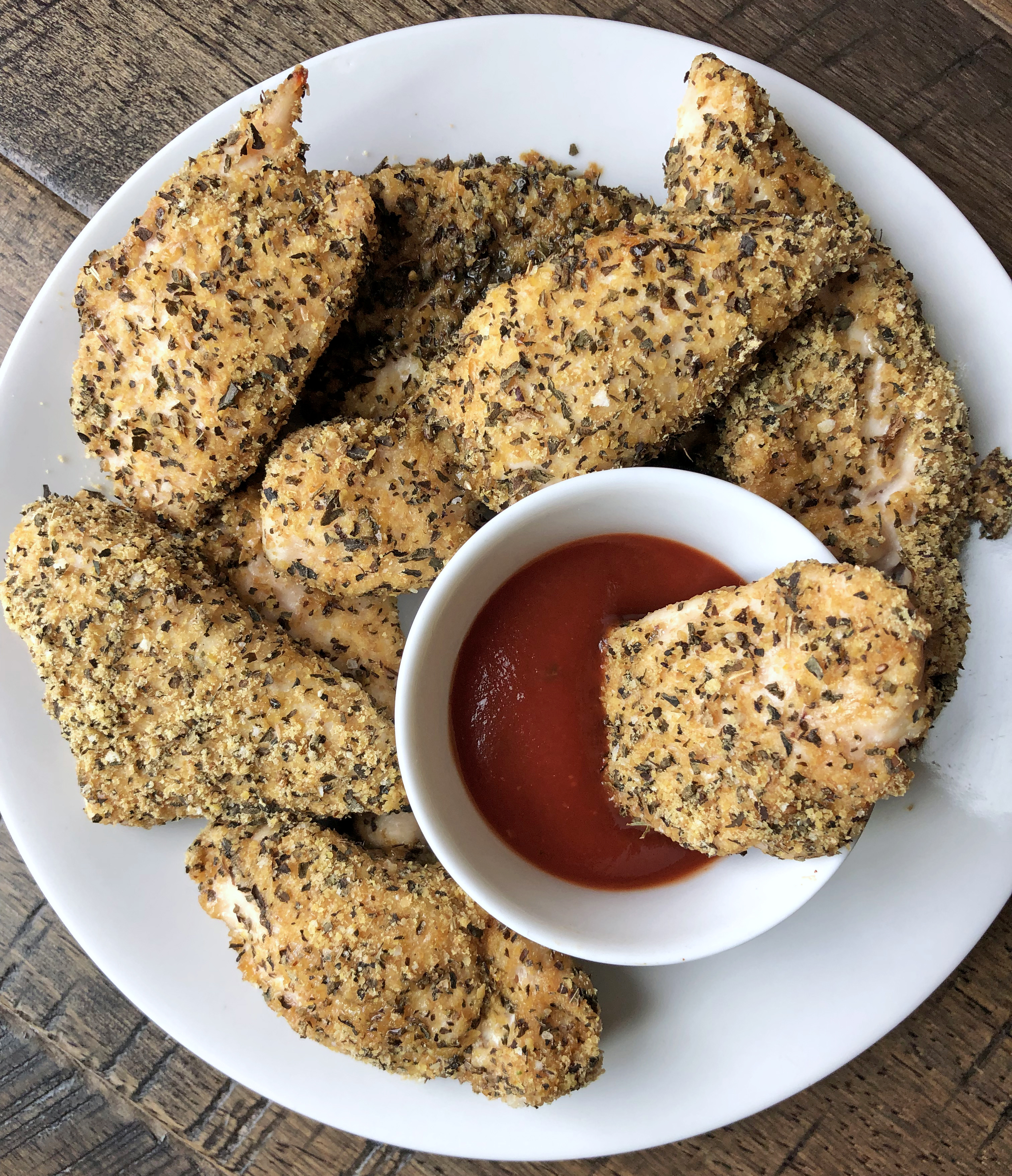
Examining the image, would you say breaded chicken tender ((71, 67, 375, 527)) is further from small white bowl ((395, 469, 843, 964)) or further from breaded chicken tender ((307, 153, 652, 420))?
small white bowl ((395, 469, 843, 964))

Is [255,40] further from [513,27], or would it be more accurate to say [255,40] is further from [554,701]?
[554,701]

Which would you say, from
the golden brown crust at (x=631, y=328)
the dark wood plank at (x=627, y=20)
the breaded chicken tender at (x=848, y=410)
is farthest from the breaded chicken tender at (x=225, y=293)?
the breaded chicken tender at (x=848, y=410)

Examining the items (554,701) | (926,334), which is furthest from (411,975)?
(926,334)

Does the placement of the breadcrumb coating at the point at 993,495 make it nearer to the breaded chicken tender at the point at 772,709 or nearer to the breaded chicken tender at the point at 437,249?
the breaded chicken tender at the point at 772,709

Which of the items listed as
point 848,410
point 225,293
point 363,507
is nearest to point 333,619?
point 363,507

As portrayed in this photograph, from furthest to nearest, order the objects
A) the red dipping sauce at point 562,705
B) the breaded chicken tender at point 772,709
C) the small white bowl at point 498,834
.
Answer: the red dipping sauce at point 562,705
the small white bowl at point 498,834
the breaded chicken tender at point 772,709
